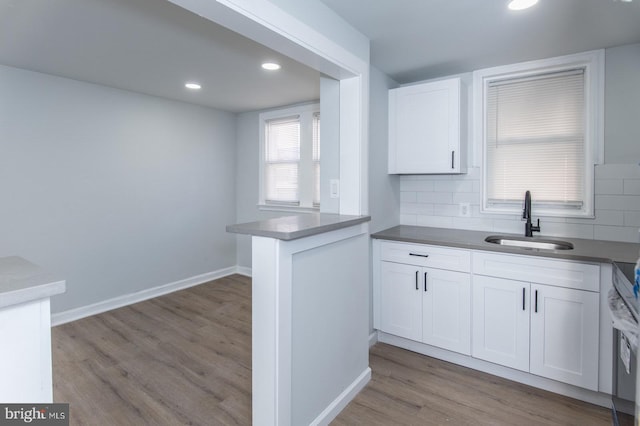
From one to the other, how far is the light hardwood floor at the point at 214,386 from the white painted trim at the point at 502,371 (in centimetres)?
5

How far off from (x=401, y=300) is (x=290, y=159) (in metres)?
2.49

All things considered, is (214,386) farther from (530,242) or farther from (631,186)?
(631,186)

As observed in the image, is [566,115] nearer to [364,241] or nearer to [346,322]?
[364,241]

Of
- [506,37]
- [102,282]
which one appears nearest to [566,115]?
[506,37]

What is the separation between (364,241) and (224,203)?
3097mm

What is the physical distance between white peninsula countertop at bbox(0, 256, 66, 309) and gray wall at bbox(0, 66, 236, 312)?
281 cm

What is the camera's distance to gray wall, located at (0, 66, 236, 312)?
124 inches

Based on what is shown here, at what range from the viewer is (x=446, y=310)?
267cm

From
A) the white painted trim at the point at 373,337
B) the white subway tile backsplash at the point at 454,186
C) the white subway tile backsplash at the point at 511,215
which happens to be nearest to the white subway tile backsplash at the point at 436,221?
the white subway tile backsplash at the point at 511,215

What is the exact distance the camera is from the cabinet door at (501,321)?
7.82 feet

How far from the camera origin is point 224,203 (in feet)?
16.6

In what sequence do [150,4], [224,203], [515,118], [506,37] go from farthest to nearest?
1. [224,203]
2. [515,118]
3. [506,37]
4. [150,4]

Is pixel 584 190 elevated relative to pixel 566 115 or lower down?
lower down

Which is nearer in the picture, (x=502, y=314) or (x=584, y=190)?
(x=502, y=314)
